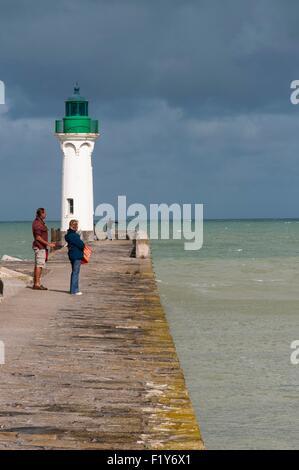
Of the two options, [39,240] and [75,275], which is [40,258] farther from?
[75,275]

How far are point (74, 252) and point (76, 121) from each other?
22843 mm

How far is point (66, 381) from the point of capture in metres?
8.56

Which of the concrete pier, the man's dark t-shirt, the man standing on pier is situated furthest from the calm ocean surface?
the man's dark t-shirt

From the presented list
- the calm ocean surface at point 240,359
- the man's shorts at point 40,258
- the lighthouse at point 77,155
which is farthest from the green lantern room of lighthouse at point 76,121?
the man's shorts at point 40,258

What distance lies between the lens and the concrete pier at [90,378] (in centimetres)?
672

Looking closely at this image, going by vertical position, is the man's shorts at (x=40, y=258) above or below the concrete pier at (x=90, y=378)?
above

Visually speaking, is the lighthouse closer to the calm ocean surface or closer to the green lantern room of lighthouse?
the green lantern room of lighthouse

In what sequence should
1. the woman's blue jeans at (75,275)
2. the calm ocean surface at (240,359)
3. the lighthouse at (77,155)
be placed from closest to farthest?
the calm ocean surface at (240,359)
the woman's blue jeans at (75,275)
the lighthouse at (77,155)

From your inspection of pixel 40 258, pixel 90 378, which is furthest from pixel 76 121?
pixel 90 378

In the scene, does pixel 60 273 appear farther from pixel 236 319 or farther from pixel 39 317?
pixel 39 317

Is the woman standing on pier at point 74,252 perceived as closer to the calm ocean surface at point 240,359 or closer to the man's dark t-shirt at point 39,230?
the man's dark t-shirt at point 39,230

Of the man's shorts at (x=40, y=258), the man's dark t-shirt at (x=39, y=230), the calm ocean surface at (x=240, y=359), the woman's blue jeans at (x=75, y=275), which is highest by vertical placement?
the man's dark t-shirt at (x=39, y=230)

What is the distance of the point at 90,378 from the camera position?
8.73 metres

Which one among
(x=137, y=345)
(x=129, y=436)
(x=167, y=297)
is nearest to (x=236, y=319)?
(x=167, y=297)
